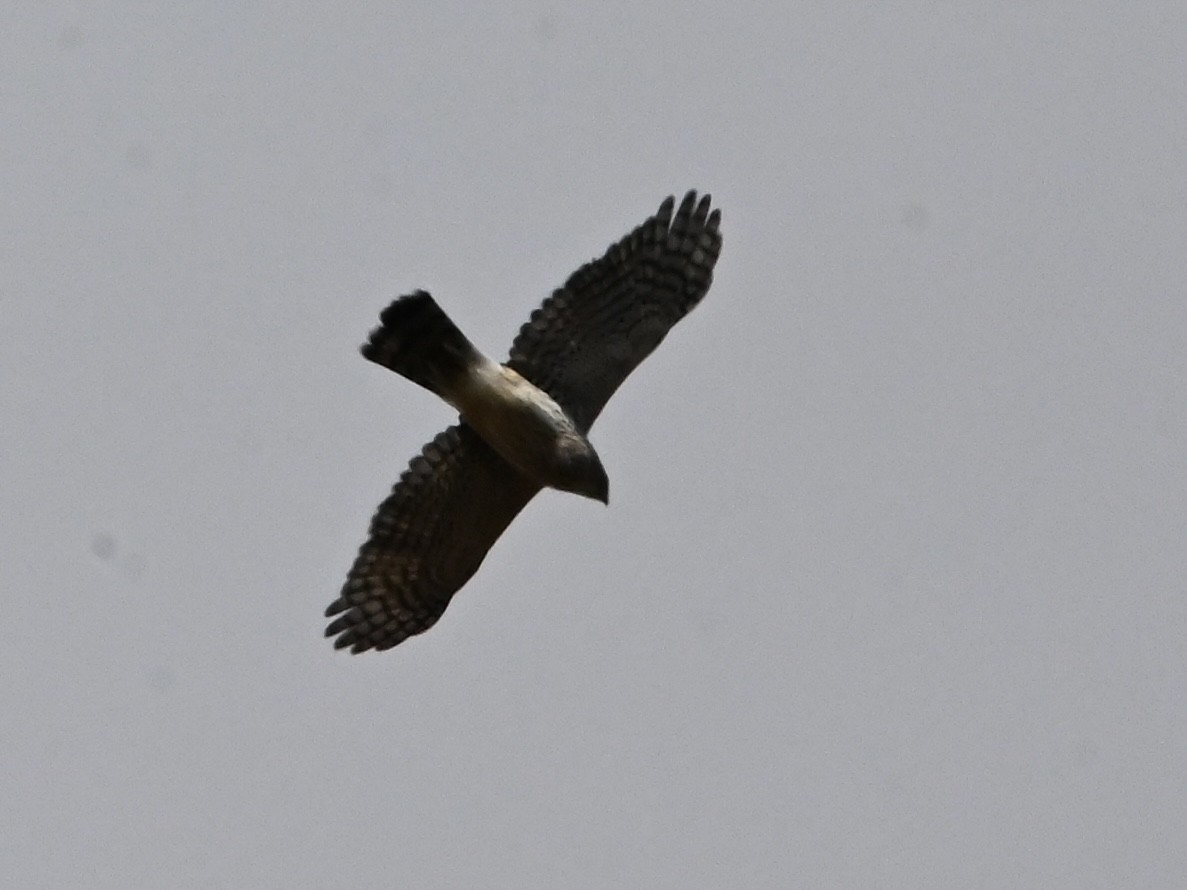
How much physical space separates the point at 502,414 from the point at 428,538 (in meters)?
1.10

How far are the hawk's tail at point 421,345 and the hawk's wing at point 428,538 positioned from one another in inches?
18.4

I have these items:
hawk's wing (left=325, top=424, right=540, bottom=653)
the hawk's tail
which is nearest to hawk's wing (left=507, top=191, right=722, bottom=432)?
the hawk's tail

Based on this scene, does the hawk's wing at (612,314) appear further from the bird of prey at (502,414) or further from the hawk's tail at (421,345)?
the hawk's tail at (421,345)

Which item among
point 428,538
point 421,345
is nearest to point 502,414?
point 421,345

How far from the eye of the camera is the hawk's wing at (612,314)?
533 inches

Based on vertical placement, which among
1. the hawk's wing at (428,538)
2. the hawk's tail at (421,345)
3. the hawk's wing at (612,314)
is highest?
the hawk's wing at (612,314)

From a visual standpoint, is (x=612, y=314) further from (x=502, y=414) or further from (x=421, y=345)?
(x=421, y=345)

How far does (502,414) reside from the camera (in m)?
13.1

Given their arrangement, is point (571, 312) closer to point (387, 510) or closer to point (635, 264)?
point (635, 264)

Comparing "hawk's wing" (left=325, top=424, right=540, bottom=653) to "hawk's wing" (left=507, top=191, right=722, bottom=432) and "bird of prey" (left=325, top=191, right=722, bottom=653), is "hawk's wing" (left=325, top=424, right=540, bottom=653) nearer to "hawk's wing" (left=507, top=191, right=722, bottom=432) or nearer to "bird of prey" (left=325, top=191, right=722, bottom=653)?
"bird of prey" (left=325, top=191, right=722, bottom=653)

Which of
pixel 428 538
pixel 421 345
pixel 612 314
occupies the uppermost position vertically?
pixel 612 314

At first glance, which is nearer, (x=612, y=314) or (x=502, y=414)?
(x=502, y=414)

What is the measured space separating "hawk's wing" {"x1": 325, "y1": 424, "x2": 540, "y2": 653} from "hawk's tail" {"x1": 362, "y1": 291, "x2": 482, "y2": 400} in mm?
466

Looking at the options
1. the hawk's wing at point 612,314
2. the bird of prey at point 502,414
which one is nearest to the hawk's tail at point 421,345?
the bird of prey at point 502,414
